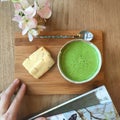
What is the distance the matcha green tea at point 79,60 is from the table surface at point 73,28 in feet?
0.18

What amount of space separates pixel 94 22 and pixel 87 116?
303 millimetres

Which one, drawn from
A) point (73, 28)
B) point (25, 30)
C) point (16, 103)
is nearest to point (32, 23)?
point (25, 30)

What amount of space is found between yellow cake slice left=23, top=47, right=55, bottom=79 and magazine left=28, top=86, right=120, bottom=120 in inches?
4.8

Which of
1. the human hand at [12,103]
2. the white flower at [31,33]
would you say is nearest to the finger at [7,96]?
the human hand at [12,103]

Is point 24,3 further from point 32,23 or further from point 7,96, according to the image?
point 7,96

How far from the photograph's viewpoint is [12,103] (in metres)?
0.95

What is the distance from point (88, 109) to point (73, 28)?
10.4 inches

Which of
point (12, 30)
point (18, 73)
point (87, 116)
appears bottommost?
point (87, 116)

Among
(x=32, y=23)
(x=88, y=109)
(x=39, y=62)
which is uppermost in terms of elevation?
(x=32, y=23)

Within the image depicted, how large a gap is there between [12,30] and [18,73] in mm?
146

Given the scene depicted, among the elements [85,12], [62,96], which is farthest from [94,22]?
[62,96]

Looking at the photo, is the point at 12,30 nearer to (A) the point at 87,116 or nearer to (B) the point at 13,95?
(B) the point at 13,95

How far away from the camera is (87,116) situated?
0.92 meters

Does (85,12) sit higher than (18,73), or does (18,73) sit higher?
(85,12)
